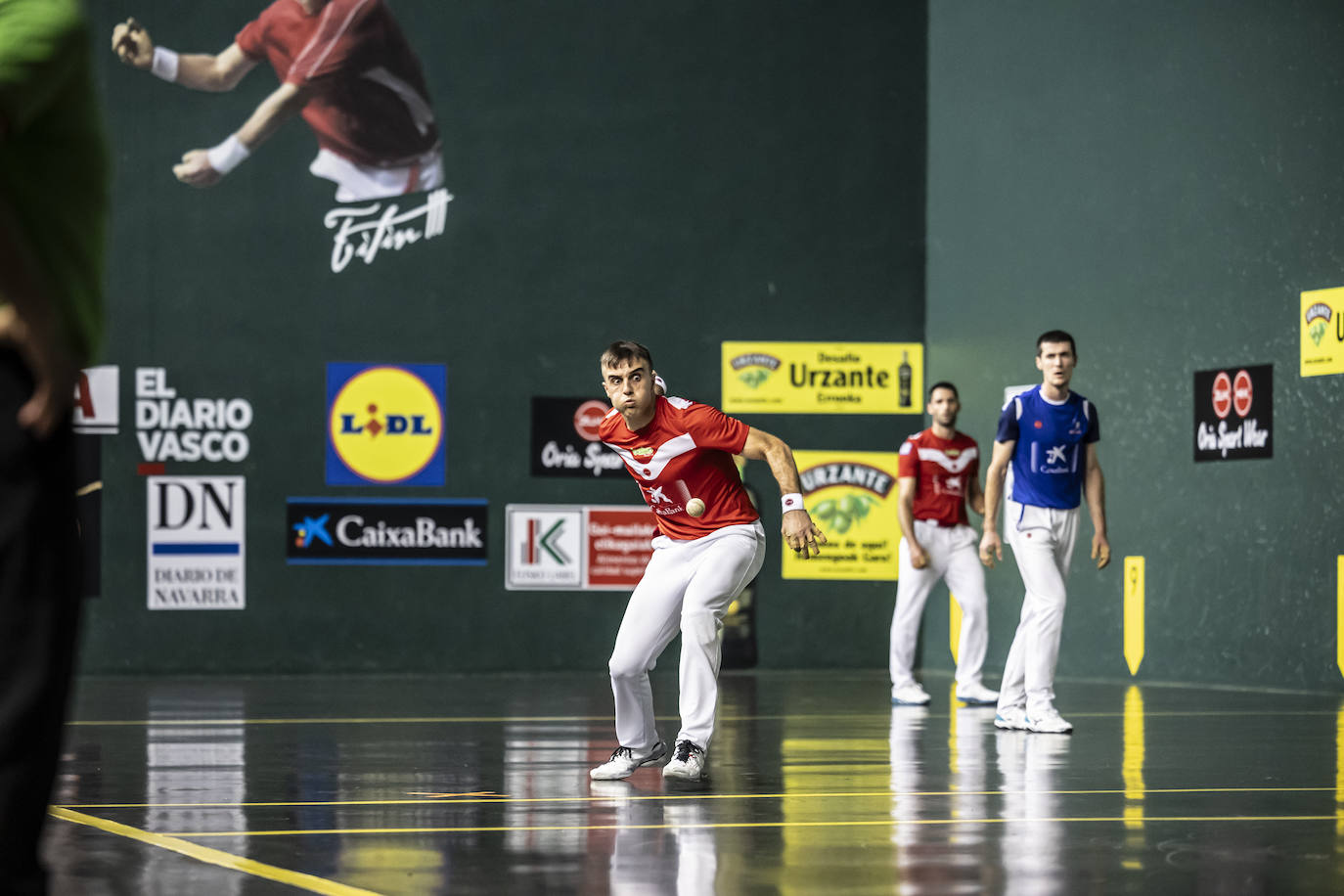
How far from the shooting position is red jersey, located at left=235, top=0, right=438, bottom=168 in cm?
1229

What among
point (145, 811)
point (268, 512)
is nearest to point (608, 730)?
point (145, 811)

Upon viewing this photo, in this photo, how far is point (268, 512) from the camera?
12.1 m

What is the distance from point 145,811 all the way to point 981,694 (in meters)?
5.53

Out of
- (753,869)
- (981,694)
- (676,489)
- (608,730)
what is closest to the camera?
(753,869)

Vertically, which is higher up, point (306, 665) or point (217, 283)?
point (217, 283)

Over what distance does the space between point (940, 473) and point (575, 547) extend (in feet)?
10.6

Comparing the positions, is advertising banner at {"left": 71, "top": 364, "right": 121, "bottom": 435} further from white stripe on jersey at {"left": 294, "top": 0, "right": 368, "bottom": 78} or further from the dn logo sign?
white stripe on jersey at {"left": 294, "top": 0, "right": 368, "bottom": 78}

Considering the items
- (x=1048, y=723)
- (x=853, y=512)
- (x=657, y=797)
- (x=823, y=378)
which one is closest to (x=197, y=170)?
(x=823, y=378)

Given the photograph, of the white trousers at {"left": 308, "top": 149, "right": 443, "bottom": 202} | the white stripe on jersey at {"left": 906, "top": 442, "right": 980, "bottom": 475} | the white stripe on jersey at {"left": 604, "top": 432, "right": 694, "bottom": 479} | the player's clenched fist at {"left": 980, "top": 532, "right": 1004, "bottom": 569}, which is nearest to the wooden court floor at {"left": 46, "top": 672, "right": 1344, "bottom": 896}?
the player's clenched fist at {"left": 980, "top": 532, "right": 1004, "bottom": 569}

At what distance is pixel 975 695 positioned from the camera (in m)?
9.79

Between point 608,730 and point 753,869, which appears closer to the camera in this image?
point 753,869

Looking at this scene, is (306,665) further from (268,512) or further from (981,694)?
(981,694)

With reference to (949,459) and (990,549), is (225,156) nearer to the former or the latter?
(949,459)

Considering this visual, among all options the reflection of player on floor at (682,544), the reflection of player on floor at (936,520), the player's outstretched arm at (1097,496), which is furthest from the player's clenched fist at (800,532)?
the reflection of player on floor at (936,520)
